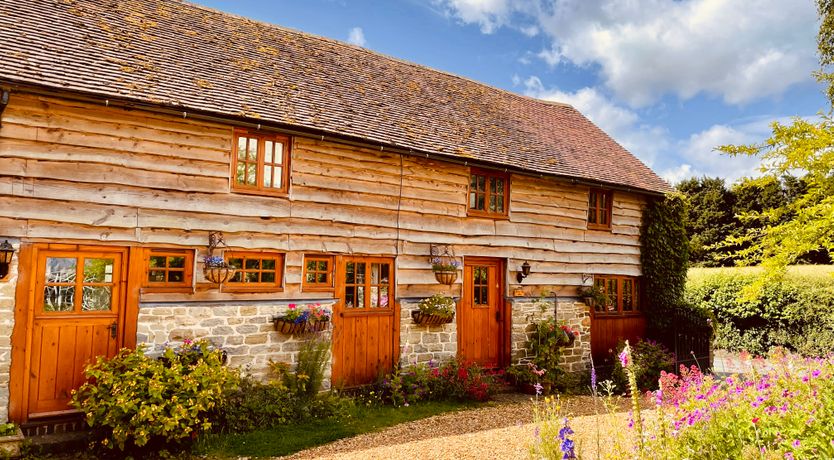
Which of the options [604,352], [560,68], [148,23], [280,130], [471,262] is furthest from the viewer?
[560,68]

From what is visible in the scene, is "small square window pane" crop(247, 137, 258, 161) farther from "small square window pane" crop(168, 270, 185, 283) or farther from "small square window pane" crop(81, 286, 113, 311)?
"small square window pane" crop(81, 286, 113, 311)

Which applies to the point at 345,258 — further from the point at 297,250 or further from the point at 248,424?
the point at 248,424

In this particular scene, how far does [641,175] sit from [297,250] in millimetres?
9598

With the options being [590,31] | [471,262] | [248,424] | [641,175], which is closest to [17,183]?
[248,424]

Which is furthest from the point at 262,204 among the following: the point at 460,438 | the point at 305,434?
the point at 460,438

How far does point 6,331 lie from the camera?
Result: 21.0ft

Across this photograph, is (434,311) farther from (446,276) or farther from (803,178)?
(803,178)

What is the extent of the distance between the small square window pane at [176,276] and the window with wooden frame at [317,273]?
1.85m

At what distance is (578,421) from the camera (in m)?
7.75

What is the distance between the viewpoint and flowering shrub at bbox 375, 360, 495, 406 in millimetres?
9195

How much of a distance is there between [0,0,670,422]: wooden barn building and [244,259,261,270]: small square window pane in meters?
0.04

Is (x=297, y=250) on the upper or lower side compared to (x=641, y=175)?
lower

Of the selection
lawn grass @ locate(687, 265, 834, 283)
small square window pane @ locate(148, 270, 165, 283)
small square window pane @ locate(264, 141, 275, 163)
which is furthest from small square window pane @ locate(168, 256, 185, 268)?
lawn grass @ locate(687, 265, 834, 283)

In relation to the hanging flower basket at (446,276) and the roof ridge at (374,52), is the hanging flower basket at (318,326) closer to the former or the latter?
the hanging flower basket at (446,276)
